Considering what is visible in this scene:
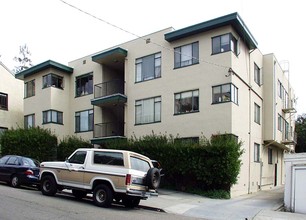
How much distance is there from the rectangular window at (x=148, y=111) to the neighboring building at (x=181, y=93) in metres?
0.07

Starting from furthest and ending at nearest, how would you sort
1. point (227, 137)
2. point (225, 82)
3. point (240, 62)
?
point (240, 62), point (225, 82), point (227, 137)

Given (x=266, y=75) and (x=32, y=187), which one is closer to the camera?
(x=32, y=187)

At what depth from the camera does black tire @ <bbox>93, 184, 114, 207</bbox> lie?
12.2m

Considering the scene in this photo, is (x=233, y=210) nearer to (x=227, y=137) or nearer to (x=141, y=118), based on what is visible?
(x=227, y=137)

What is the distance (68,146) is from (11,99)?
12.7 metres

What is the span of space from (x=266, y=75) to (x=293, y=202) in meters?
14.3

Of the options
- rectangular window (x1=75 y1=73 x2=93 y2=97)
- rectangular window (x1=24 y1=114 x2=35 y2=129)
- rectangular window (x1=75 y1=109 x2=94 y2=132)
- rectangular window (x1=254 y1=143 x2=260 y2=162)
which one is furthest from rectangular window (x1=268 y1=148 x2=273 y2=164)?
rectangular window (x1=24 y1=114 x2=35 y2=129)

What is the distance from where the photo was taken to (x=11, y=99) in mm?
34875

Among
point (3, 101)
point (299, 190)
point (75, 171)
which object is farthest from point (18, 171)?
point (3, 101)

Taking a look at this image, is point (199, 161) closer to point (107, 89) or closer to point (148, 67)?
point (148, 67)

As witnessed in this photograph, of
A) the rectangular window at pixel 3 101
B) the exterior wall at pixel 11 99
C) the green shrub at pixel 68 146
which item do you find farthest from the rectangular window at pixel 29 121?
the green shrub at pixel 68 146

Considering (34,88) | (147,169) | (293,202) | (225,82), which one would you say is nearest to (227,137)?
(225,82)

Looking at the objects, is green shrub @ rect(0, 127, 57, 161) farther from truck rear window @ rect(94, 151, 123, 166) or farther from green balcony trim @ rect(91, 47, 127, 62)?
truck rear window @ rect(94, 151, 123, 166)

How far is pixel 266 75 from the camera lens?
1064 inches
